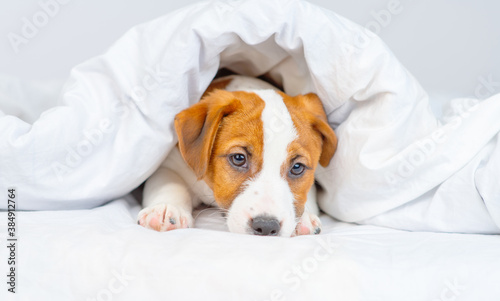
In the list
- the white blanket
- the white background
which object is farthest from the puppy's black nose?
the white background

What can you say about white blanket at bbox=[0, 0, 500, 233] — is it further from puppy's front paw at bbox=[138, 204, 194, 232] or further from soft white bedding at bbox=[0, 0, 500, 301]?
puppy's front paw at bbox=[138, 204, 194, 232]

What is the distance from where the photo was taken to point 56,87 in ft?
8.52

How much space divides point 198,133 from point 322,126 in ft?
1.58

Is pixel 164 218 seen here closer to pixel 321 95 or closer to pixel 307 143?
pixel 307 143

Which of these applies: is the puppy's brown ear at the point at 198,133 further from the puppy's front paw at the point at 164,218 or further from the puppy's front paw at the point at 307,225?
the puppy's front paw at the point at 307,225

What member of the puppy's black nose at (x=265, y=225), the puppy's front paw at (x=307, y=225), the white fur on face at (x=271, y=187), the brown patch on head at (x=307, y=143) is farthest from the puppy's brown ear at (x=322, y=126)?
the puppy's black nose at (x=265, y=225)

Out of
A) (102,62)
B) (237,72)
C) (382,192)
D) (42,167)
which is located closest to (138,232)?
(42,167)

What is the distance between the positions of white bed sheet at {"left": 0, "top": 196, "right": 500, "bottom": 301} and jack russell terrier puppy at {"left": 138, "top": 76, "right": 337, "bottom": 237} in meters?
0.18

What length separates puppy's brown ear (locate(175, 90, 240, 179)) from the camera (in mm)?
1827

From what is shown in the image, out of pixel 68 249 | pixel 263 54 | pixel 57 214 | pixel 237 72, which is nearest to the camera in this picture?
pixel 68 249

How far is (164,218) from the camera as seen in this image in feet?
5.74

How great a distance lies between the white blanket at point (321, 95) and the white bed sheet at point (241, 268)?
312mm

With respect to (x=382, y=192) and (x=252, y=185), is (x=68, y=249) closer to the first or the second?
(x=252, y=185)

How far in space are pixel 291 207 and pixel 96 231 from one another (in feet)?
2.05
